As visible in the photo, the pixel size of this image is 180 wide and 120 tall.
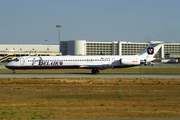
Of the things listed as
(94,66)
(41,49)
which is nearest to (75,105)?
(94,66)

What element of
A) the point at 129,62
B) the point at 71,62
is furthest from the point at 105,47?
the point at 71,62

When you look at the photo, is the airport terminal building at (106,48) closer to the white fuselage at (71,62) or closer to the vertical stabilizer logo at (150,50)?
the vertical stabilizer logo at (150,50)

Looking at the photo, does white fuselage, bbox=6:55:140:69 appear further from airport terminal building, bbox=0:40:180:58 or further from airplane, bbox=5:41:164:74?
airport terminal building, bbox=0:40:180:58

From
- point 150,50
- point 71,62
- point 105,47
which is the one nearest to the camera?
point 71,62

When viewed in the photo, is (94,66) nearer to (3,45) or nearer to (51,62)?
(51,62)

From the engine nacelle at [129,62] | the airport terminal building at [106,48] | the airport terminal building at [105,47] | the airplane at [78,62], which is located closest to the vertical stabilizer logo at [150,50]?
the airplane at [78,62]

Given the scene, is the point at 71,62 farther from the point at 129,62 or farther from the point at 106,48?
the point at 106,48

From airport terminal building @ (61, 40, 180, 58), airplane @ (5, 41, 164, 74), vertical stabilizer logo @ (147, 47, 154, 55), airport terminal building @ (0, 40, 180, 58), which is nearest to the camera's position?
airplane @ (5, 41, 164, 74)

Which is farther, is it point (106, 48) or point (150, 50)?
point (106, 48)

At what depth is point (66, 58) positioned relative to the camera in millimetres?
41469

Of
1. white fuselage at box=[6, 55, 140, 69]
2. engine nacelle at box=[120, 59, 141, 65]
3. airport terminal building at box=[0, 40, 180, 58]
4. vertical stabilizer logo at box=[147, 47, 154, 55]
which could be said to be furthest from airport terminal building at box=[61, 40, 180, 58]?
engine nacelle at box=[120, 59, 141, 65]

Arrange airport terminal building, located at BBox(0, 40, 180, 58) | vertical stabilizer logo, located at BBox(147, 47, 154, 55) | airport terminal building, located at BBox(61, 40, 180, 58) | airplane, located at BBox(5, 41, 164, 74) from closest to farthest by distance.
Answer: airplane, located at BBox(5, 41, 164, 74)
vertical stabilizer logo, located at BBox(147, 47, 154, 55)
airport terminal building, located at BBox(0, 40, 180, 58)
airport terminal building, located at BBox(61, 40, 180, 58)

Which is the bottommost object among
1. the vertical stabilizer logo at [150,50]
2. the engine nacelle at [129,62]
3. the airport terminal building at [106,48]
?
the engine nacelle at [129,62]

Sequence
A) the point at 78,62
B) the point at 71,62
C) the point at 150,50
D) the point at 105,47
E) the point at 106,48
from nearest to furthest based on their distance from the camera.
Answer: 1. the point at 71,62
2. the point at 78,62
3. the point at 150,50
4. the point at 106,48
5. the point at 105,47
